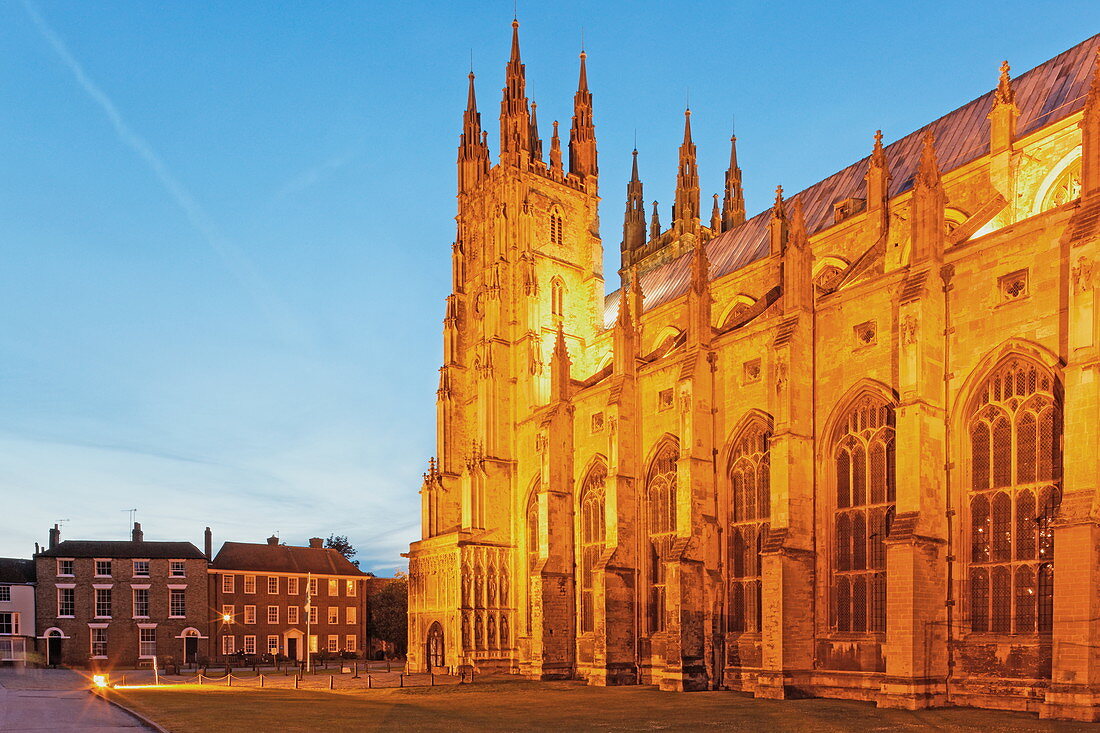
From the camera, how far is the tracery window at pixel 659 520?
105ft

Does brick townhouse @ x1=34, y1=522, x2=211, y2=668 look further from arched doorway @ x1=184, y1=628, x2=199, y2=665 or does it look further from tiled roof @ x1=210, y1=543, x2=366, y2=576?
tiled roof @ x1=210, y1=543, x2=366, y2=576

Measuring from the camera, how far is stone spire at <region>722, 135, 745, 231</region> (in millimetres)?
63469

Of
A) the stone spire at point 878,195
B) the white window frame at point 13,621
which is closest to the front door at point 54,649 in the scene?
the white window frame at point 13,621

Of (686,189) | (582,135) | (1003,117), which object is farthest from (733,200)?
(1003,117)

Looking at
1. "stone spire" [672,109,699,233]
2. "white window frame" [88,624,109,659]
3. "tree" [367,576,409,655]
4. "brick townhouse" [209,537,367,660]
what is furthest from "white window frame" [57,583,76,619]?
"stone spire" [672,109,699,233]

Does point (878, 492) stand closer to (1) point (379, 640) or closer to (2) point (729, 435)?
(2) point (729, 435)

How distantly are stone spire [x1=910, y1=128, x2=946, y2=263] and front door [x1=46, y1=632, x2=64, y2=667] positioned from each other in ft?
184

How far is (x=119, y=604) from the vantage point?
58.3 m

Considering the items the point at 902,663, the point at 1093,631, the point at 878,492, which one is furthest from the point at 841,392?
the point at 1093,631

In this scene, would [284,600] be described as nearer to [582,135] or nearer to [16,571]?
[16,571]

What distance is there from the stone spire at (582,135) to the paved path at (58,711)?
34.5 meters

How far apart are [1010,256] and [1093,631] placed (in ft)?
27.4

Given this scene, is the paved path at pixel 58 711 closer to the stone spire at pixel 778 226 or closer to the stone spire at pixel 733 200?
the stone spire at pixel 778 226

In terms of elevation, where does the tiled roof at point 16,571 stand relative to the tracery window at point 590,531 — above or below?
below
